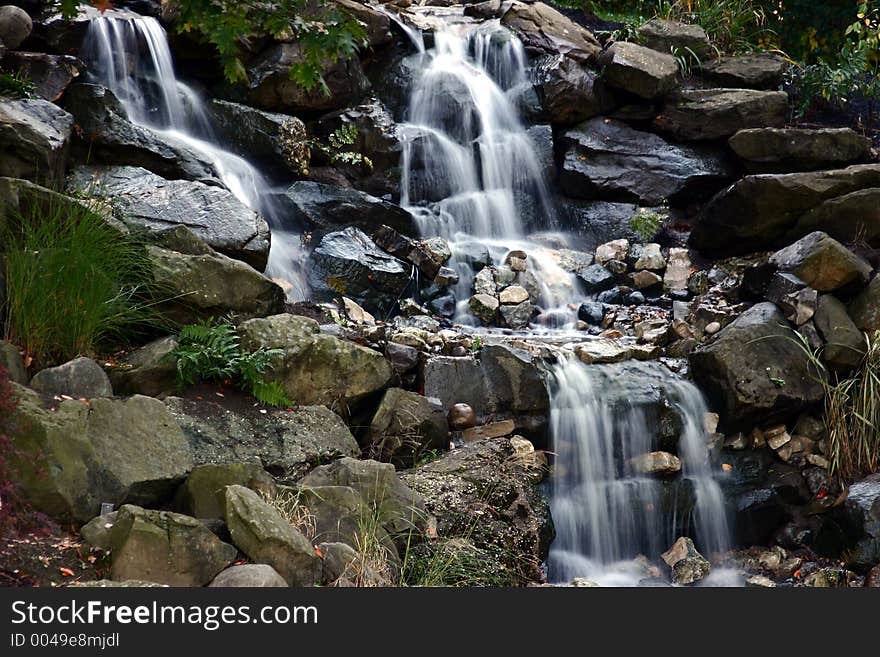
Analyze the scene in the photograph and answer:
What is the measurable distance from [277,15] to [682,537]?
4836 millimetres

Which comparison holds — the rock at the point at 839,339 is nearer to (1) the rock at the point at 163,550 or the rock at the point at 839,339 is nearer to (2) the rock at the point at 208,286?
(2) the rock at the point at 208,286

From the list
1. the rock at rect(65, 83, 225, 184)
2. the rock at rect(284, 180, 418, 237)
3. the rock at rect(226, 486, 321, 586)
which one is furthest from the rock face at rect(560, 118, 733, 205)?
the rock at rect(226, 486, 321, 586)

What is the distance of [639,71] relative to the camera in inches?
424

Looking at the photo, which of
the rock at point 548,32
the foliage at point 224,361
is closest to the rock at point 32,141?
the foliage at point 224,361

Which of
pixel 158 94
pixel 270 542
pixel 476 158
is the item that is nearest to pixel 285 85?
pixel 158 94

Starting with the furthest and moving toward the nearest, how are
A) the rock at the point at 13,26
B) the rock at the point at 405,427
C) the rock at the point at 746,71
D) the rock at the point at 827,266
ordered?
the rock at the point at 746,71 < the rock at the point at 13,26 < the rock at the point at 827,266 < the rock at the point at 405,427

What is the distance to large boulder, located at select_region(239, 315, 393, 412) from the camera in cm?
569

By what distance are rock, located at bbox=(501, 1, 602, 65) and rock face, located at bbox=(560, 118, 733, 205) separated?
1.47 m

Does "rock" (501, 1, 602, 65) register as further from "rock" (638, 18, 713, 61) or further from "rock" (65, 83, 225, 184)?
"rock" (65, 83, 225, 184)

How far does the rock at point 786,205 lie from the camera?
8430 mm

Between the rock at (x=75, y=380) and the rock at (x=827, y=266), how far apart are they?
601cm

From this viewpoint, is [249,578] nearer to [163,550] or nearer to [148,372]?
[163,550]

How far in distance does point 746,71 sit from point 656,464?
6.95 metres

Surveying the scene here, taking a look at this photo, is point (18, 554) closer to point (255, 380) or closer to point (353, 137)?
point (255, 380)
